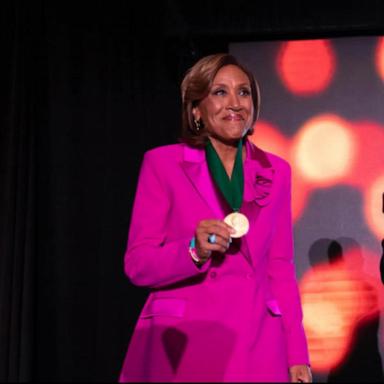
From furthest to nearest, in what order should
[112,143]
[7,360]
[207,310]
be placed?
[112,143], [7,360], [207,310]

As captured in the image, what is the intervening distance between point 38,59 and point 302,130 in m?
1.63

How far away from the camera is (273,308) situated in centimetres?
217

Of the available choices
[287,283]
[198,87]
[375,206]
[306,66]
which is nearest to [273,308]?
[287,283]

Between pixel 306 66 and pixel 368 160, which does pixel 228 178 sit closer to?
pixel 368 160

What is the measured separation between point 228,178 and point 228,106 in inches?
12.1

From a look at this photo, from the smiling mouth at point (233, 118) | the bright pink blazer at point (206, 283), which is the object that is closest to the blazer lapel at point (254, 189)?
the bright pink blazer at point (206, 283)

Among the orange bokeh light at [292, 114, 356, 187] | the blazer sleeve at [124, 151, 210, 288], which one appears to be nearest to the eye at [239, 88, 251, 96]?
the blazer sleeve at [124, 151, 210, 288]

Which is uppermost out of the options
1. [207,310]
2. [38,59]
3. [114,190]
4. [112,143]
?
[38,59]

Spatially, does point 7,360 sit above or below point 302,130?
below

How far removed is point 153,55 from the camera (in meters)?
4.15

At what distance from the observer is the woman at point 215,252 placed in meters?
2.02

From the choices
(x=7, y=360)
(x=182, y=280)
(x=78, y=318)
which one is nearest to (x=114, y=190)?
(x=78, y=318)

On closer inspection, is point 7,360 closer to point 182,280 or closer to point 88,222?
point 88,222

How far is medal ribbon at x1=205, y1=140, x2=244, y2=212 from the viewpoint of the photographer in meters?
2.17
